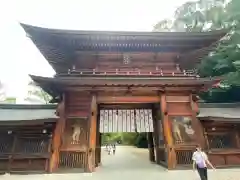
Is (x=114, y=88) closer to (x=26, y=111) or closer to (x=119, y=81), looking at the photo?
(x=119, y=81)

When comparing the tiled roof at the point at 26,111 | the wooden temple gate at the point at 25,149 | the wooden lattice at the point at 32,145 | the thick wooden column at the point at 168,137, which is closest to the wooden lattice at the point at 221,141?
the thick wooden column at the point at 168,137

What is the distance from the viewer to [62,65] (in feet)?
51.3

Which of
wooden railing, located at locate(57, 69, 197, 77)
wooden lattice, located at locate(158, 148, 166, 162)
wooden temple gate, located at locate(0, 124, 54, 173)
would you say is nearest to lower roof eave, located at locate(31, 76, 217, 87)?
wooden railing, located at locate(57, 69, 197, 77)

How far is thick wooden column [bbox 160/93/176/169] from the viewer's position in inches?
457

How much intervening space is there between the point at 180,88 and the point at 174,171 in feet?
14.1

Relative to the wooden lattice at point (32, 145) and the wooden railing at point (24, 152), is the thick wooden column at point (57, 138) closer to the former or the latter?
the wooden railing at point (24, 152)

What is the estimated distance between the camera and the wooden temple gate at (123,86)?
11828 millimetres

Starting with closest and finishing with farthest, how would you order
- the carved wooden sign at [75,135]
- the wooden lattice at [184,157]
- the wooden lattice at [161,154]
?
the carved wooden sign at [75,135] < the wooden lattice at [184,157] < the wooden lattice at [161,154]

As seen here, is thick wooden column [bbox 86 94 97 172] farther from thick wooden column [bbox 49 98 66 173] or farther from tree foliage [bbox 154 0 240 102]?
tree foliage [bbox 154 0 240 102]

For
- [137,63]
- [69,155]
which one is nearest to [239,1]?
[137,63]

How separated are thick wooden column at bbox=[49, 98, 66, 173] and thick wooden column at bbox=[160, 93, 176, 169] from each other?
524 cm

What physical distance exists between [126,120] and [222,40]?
13.3 metres

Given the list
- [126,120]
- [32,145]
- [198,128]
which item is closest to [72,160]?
[32,145]

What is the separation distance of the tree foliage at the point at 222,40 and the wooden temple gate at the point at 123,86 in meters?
5.61
